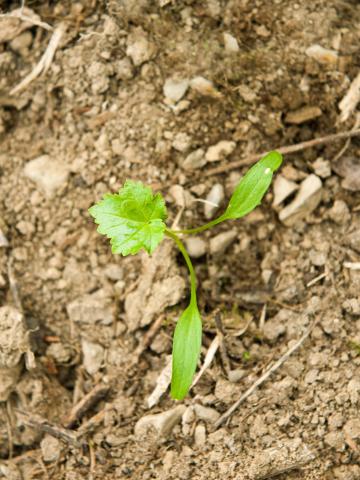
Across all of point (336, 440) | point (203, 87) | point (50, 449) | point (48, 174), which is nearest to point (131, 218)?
point (48, 174)

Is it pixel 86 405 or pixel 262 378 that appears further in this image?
pixel 86 405

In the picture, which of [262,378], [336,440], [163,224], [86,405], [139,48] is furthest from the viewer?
[139,48]

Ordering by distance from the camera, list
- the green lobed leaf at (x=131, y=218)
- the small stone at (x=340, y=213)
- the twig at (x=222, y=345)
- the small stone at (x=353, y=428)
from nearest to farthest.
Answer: the green lobed leaf at (x=131, y=218) → the small stone at (x=353, y=428) → the twig at (x=222, y=345) → the small stone at (x=340, y=213)

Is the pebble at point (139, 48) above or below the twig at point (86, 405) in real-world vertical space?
above

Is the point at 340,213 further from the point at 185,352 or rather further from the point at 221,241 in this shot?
the point at 185,352

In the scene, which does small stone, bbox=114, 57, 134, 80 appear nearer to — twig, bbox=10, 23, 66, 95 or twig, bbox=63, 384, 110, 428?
twig, bbox=10, 23, 66, 95

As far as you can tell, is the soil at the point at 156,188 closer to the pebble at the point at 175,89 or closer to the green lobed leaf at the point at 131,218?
the pebble at the point at 175,89

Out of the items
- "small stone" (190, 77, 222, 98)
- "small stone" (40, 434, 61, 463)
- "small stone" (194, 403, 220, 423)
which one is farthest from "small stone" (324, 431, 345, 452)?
"small stone" (190, 77, 222, 98)

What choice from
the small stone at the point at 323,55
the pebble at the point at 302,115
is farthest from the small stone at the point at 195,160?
the small stone at the point at 323,55
